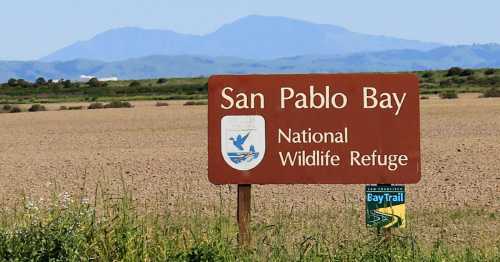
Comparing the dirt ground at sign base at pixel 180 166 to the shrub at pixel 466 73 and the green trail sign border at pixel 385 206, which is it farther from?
the shrub at pixel 466 73

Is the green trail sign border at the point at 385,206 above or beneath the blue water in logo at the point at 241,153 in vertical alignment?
beneath

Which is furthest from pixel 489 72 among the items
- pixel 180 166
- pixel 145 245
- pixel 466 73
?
pixel 145 245

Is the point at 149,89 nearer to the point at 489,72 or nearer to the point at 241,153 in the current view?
the point at 489,72

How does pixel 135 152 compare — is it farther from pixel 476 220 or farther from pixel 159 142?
pixel 476 220

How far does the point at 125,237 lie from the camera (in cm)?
773

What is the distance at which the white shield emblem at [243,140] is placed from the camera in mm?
8086

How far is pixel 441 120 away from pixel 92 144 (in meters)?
12.0

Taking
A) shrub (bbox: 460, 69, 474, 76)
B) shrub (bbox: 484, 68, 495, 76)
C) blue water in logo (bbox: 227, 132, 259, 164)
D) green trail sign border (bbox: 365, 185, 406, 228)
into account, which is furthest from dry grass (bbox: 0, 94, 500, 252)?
shrub (bbox: 484, 68, 495, 76)

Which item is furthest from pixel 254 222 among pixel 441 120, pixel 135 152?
pixel 441 120

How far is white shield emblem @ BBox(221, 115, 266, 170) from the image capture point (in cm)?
809

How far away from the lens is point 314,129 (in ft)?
26.5

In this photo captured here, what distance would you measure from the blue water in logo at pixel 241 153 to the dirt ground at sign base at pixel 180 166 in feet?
7.21

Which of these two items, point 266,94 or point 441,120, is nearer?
point 266,94

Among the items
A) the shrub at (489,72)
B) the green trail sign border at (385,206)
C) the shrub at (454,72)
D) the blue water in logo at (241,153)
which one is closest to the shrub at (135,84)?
the shrub at (454,72)
